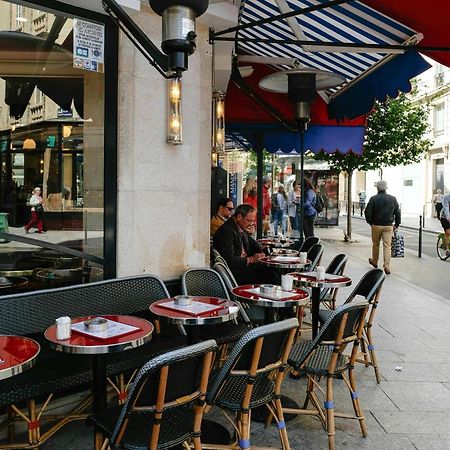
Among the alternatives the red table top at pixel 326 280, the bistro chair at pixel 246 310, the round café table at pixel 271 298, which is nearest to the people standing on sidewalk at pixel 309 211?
the red table top at pixel 326 280

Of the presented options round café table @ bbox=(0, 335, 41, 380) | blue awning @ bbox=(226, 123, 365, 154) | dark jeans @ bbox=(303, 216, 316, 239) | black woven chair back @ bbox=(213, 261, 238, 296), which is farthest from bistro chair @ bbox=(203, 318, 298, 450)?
dark jeans @ bbox=(303, 216, 316, 239)

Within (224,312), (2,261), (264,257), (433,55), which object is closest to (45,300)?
(2,261)

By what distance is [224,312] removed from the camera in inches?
143

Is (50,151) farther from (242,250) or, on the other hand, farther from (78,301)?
(242,250)

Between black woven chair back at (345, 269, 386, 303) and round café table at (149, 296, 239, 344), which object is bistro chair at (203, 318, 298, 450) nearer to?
round café table at (149, 296, 239, 344)

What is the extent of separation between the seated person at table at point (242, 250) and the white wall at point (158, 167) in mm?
915

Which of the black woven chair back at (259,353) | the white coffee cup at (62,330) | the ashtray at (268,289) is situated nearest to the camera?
the black woven chair back at (259,353)

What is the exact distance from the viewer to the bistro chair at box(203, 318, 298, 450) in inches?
110

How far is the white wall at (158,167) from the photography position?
4.57 metres

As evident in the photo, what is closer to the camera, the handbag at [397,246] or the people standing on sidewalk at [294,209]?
the handbag at [397,246]

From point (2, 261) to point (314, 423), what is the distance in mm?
2730

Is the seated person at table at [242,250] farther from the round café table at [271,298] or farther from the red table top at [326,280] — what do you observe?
the round café table at [271,298]

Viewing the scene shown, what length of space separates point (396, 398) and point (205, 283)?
76.1 inches

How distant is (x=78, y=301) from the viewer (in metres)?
4.04
